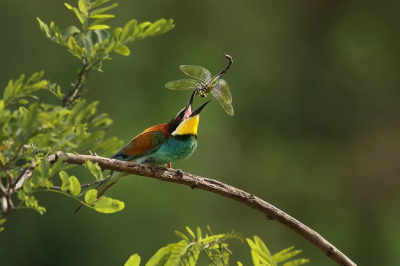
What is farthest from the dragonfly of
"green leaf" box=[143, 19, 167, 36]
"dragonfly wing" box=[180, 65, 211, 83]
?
"green leaf" box=[143, 19, 167, 36]

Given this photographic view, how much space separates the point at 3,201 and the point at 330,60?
3.40 meters

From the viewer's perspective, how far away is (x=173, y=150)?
1141 mm

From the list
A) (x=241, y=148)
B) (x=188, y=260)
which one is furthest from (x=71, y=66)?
(x=188, y=260)

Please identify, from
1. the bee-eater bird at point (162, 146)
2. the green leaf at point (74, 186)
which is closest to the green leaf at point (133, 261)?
the green leaf at point (74, 186)

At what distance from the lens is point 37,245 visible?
2527 mm

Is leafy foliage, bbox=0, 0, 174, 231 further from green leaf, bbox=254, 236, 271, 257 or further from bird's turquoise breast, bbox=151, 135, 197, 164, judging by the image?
bird's turquoise breast, bbox=151, 135, 197, 164

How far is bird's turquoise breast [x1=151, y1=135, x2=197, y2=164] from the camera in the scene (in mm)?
1131

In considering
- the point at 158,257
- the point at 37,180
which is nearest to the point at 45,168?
the point at 37,180

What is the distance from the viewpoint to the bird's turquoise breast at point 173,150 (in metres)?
1.13

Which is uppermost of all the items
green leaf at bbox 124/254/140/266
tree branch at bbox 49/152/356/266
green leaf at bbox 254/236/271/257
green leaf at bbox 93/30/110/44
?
green leaf at bbox 93/30/110/44

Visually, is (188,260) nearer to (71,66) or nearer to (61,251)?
(61,251)

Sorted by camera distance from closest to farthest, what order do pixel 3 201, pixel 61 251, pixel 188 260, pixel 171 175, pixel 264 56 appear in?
pixel 3 201, pixel 188 260, pixel 171 175, pixel 61 251, pixel 264 56

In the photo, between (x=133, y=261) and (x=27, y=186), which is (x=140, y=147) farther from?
(x=27, y=186)

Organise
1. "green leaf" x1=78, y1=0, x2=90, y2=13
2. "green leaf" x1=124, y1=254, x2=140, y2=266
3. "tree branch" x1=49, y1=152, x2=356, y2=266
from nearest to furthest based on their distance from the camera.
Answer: "green leaf" x1=78, y1=0, x2=90, y2=13, "green leaf" x1=124, y1=254, x2=140, y2=266, "tree branch" x1=49, y1=152, x2=356, y2=266
